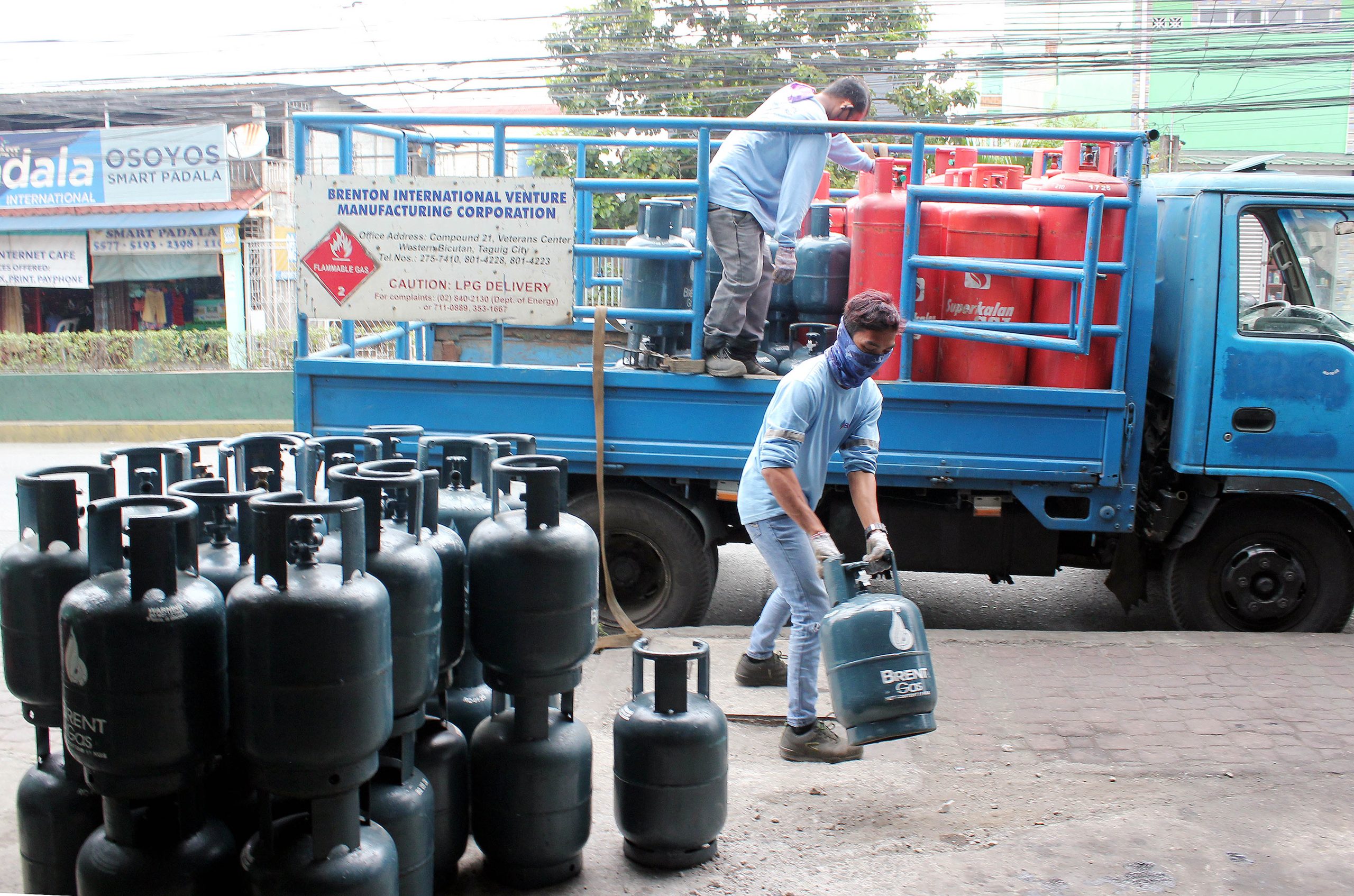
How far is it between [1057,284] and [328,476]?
3617 mm

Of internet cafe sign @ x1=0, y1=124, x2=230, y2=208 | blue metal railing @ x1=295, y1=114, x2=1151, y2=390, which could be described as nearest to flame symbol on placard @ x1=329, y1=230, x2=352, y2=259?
blue metal railing @ x1=295, y1=114, x2=1151, y2=390

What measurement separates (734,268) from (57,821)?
3424mm

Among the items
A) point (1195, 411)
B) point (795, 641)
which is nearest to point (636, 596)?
point (795, 641)

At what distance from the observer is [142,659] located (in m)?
2.19

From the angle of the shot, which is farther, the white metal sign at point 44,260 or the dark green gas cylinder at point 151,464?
the white metal sign at point 44,260

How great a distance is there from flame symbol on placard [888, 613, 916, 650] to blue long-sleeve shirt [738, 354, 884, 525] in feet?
2.24

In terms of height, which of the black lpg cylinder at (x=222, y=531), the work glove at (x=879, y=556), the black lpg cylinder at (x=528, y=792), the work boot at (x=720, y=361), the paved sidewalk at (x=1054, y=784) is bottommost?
the paved sidewalk at (x=1054, y=784)

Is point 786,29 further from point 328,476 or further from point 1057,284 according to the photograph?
point 328,476

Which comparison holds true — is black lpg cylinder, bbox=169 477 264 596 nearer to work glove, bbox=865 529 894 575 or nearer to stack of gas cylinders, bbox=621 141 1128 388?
work glove, bbox=865 529 894 575

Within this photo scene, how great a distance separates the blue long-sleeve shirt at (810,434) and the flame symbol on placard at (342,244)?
229 cm

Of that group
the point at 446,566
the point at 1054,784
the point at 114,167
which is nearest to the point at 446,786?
the point at 446,566

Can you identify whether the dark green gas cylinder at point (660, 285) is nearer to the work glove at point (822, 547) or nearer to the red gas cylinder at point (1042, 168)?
the red gas cylinder at point (1042, 168)

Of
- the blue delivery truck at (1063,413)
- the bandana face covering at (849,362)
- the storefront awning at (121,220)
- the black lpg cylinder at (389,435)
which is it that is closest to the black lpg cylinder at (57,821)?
the black lpg cylinder at (389,435)

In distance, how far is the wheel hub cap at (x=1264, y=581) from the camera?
211 inches
